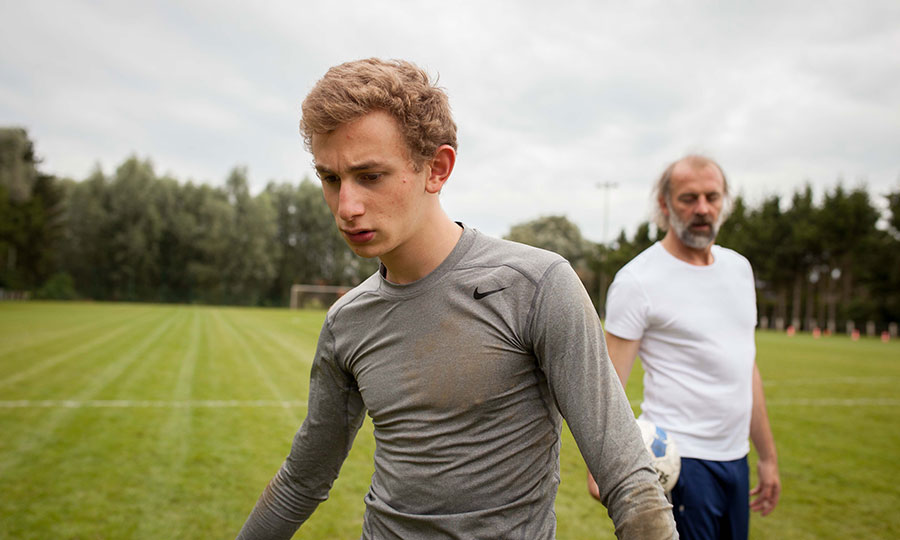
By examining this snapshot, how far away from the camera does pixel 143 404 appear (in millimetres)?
9820

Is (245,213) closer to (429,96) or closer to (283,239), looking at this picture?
(283,239)

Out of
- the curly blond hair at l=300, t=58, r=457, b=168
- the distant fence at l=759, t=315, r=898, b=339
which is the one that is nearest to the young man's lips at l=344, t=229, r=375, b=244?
the curly blond hair at l=300, t=58, r=457, b=168

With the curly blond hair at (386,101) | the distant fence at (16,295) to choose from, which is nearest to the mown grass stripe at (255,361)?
the curly blond hair at (386,101)

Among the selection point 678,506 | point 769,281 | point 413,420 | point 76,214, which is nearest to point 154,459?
point 678,506

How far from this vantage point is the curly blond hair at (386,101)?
1495 mm

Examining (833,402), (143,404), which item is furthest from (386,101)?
(833,402)

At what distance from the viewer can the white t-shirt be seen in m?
2.96

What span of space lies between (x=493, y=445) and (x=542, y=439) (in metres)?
0.14

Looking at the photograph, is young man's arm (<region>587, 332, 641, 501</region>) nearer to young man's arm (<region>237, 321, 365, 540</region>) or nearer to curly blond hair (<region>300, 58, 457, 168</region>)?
young man's arm (<region>237, 321, 365, 540</region>)

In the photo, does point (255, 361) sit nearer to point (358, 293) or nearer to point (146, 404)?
point (146, 404)

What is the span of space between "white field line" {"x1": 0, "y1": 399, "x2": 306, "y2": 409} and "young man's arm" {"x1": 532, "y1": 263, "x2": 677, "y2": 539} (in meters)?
9.19

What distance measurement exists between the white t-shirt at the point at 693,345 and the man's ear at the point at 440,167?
1.63m

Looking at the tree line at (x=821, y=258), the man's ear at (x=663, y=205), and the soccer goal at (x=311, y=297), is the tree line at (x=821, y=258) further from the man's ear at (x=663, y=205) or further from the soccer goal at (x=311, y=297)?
the man's ear at (x=663, y=205)

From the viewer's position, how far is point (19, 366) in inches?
518
